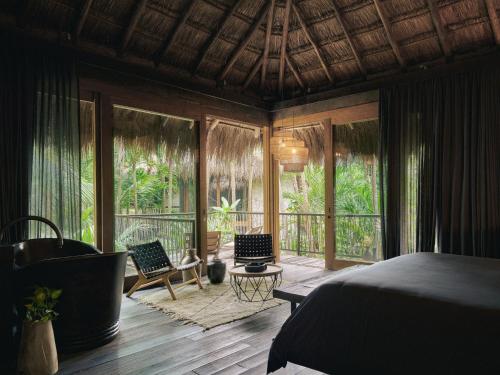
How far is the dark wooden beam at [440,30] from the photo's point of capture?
3.83m

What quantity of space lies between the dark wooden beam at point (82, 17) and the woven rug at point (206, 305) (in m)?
2.74

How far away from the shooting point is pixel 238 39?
15.8 ft

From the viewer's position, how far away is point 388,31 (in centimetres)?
424

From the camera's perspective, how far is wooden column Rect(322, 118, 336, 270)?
17.0 ft

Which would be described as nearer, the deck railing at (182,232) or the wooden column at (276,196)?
the deck railing at (182,232)

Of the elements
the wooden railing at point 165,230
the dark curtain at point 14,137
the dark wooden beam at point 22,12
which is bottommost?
the wooden railing at point 165,230

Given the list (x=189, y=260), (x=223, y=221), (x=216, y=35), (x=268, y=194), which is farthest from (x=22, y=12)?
(x=223, y=221)

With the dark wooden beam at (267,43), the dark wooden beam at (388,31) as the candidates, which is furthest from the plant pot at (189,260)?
the dark wooden beam at (388,31)

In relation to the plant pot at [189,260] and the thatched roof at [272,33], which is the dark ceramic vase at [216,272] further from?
the thatched roof at [272,33]

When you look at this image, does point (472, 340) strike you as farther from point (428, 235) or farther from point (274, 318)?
point (428, 235)

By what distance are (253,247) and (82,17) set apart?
3108 mm

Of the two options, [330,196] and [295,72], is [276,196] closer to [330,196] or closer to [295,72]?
[330,196]

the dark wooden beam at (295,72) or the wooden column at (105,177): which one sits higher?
the dark wooden beam at (295,72)

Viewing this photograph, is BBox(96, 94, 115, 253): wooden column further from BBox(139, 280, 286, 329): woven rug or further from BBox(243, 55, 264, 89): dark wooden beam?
BBox(243, 55, 264, 89): dark wooden beam
